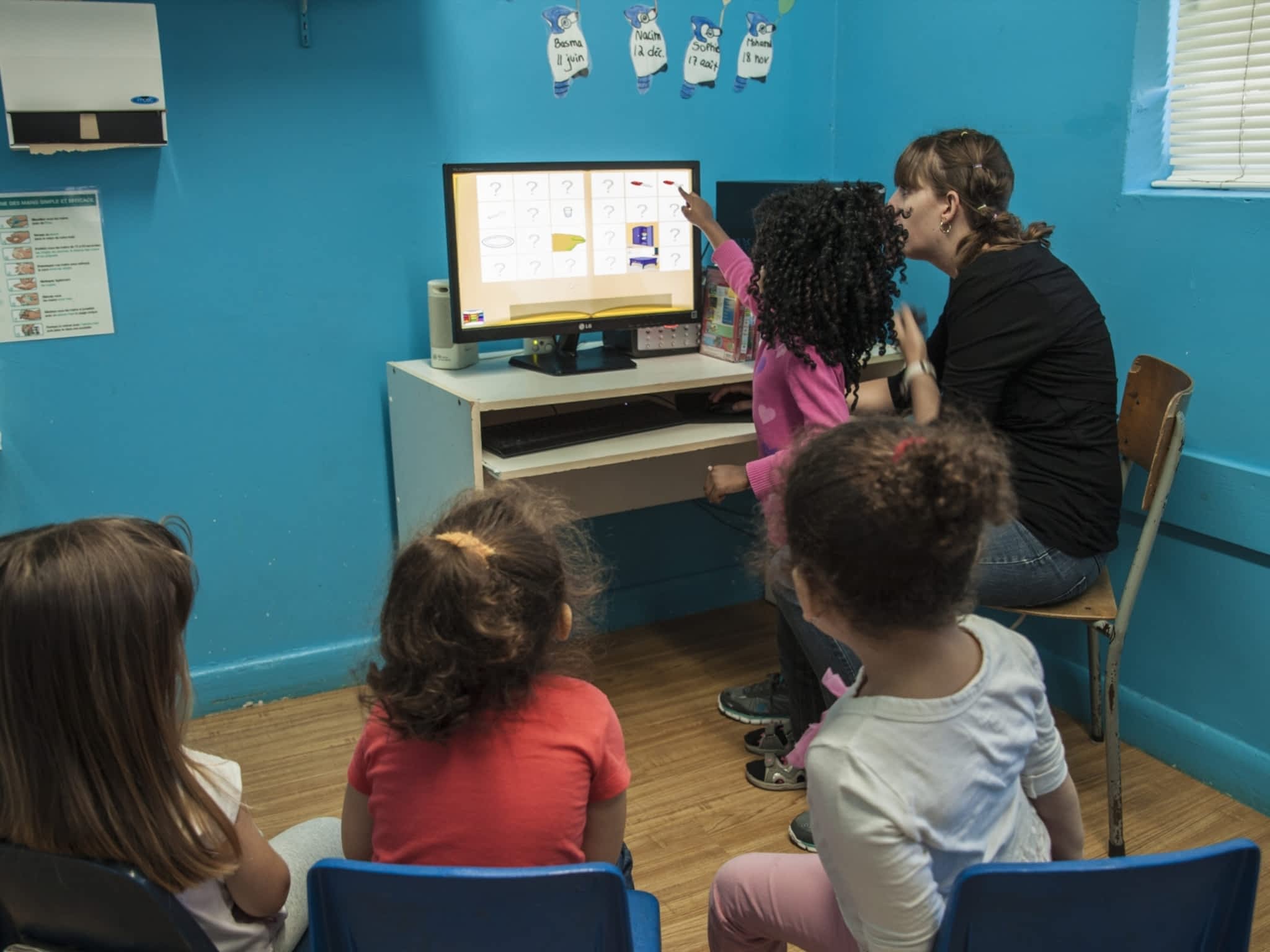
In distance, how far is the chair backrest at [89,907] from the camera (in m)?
0.89

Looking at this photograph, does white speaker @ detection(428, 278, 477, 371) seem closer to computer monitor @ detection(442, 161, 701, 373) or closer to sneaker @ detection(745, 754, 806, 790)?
computer monitor @ detection(442, 161, 701, 373)

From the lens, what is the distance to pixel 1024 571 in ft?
6.34

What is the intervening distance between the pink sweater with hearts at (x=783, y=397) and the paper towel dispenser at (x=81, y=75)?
4.00 ft

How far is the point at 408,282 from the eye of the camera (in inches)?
100.0

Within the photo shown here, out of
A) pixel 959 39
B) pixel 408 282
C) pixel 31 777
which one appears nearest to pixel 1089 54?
pixel 959 39

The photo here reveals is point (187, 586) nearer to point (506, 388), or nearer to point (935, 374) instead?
A: point (506, 388)

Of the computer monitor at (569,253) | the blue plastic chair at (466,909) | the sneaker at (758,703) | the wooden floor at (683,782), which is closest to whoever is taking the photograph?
the blue plastic chair at (466,909)

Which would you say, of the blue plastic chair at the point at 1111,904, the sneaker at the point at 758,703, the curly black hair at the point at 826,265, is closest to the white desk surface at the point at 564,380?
the curly black hair at the point at 826,265

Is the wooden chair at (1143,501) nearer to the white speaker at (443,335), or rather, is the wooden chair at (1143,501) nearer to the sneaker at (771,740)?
the sneaker at (771,740)

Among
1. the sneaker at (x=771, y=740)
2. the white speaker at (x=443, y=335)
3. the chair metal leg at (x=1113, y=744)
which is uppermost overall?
the white speaker at (x=443, y=335)

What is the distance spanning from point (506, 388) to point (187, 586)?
121 cm

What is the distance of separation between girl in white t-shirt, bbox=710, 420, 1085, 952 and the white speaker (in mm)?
1475

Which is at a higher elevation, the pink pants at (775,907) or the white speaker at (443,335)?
the white speaker at (443,335)

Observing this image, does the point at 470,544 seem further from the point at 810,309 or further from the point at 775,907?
the point at 810,309
